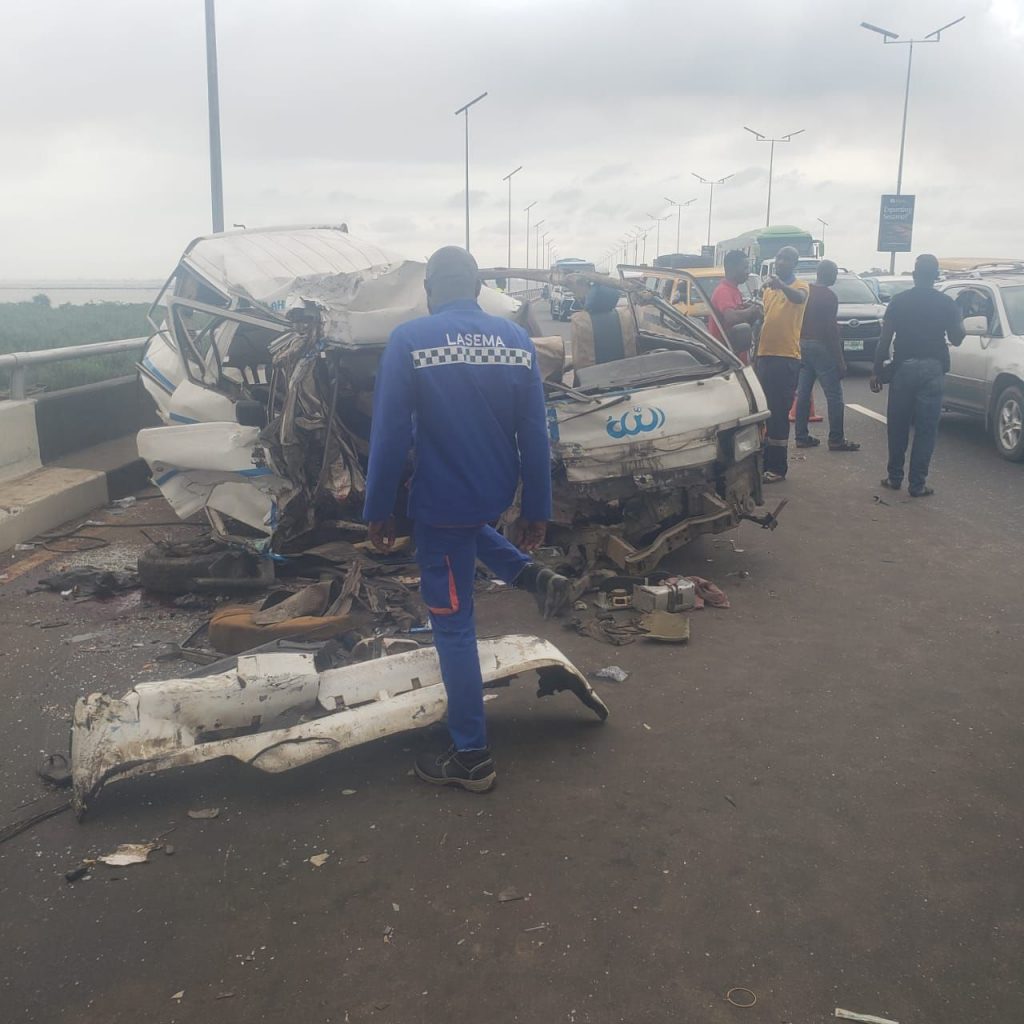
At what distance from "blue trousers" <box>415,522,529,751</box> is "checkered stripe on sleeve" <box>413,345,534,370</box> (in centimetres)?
61

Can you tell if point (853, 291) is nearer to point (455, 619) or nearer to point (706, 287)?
point (706, 287)

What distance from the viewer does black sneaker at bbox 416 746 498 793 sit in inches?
150

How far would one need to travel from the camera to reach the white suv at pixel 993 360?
1015 centimetres

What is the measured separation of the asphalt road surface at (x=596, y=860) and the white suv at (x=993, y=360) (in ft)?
18.0

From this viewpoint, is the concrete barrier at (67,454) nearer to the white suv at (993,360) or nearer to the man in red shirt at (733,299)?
the man in red shirt at (733,299)

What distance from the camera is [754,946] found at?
290cm

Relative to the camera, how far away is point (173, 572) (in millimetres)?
6203

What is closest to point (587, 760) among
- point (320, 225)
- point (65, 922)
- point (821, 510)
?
point (65, 922)

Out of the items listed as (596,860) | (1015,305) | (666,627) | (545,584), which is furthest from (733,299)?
(596,860)

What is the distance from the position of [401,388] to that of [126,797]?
188 centimetres

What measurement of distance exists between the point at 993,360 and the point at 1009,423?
0.72 metres

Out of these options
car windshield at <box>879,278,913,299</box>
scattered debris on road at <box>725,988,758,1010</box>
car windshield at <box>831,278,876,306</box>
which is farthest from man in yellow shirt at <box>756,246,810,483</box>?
car windshield at <box>879,278,913,299</box>

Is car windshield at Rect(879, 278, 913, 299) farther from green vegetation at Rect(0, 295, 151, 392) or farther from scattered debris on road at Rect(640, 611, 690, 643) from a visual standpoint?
scattered debris on road at Rect(640, 611, 690, 643)

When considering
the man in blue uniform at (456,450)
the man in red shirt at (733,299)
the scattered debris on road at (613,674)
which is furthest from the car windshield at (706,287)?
the man in blue uniform at (456,450)
